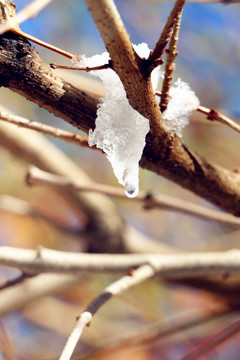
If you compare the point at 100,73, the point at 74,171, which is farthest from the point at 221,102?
the point at 100,73

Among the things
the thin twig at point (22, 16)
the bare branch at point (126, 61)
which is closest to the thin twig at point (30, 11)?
the thin twig at point (22, 16)

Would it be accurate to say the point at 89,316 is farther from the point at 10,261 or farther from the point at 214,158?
the point at 214,158

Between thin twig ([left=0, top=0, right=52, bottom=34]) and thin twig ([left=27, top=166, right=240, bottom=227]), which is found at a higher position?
thin twig ([left=27, top=166, right=240, bottom=227])

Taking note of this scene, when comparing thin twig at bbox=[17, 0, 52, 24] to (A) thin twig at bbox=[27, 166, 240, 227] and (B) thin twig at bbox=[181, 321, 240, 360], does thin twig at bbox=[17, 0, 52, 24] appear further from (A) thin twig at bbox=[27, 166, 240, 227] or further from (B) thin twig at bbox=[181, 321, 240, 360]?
(B) thin twig at bbox=[181, 321, 240, 360]

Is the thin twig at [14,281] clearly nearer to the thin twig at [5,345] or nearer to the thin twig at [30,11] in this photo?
the thin twig at [5,345]

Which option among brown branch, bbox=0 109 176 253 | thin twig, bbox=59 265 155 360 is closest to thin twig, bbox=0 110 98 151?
thin twig, bbox=59 265 155 360

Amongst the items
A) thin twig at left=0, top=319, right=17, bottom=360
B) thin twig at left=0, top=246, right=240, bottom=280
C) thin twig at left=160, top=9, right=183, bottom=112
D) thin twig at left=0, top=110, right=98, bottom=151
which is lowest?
thin twig at left=0, top=319, right=17, bottom=360
